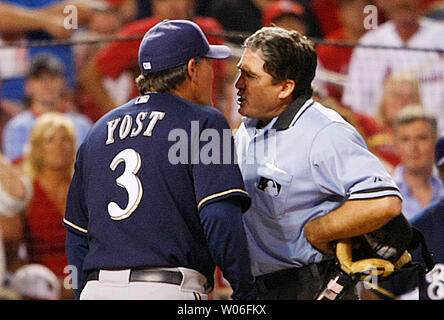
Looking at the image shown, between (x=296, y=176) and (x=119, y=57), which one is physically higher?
(x=296, y=176)

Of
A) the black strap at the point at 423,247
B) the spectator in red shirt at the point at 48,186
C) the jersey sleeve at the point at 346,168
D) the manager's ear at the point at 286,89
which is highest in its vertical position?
the manager's ear at the point at 286,89

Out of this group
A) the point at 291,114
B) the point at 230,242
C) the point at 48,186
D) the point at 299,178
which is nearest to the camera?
the point at 230,242

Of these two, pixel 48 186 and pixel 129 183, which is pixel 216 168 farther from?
pixel 48 186

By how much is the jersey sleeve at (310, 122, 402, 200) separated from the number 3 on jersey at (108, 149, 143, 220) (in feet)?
2.24

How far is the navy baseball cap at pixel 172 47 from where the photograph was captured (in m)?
2.93

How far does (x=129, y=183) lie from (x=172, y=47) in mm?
552

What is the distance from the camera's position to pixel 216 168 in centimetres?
278

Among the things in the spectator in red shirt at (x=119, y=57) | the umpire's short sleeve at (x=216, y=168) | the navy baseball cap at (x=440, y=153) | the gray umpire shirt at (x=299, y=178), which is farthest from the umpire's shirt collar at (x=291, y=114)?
the spectator in red shirt at (x=119, y=57)

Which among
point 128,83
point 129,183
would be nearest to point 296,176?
point 129,183

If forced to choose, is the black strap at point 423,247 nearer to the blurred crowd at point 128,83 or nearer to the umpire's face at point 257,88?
the umpire's face at point 257,88

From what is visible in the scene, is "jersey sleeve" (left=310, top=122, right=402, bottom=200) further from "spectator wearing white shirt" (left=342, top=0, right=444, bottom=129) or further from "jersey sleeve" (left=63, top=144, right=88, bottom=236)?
"spectator wearing white shirt" (left=342, top=0, right=444, bottom=129)

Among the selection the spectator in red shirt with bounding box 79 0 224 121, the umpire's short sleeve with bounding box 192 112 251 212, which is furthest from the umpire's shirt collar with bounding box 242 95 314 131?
the spectator in red shirt with bounding box 79 0 224 121

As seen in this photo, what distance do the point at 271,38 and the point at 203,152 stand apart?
2.06 ft

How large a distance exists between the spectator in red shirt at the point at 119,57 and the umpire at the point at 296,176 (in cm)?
287
